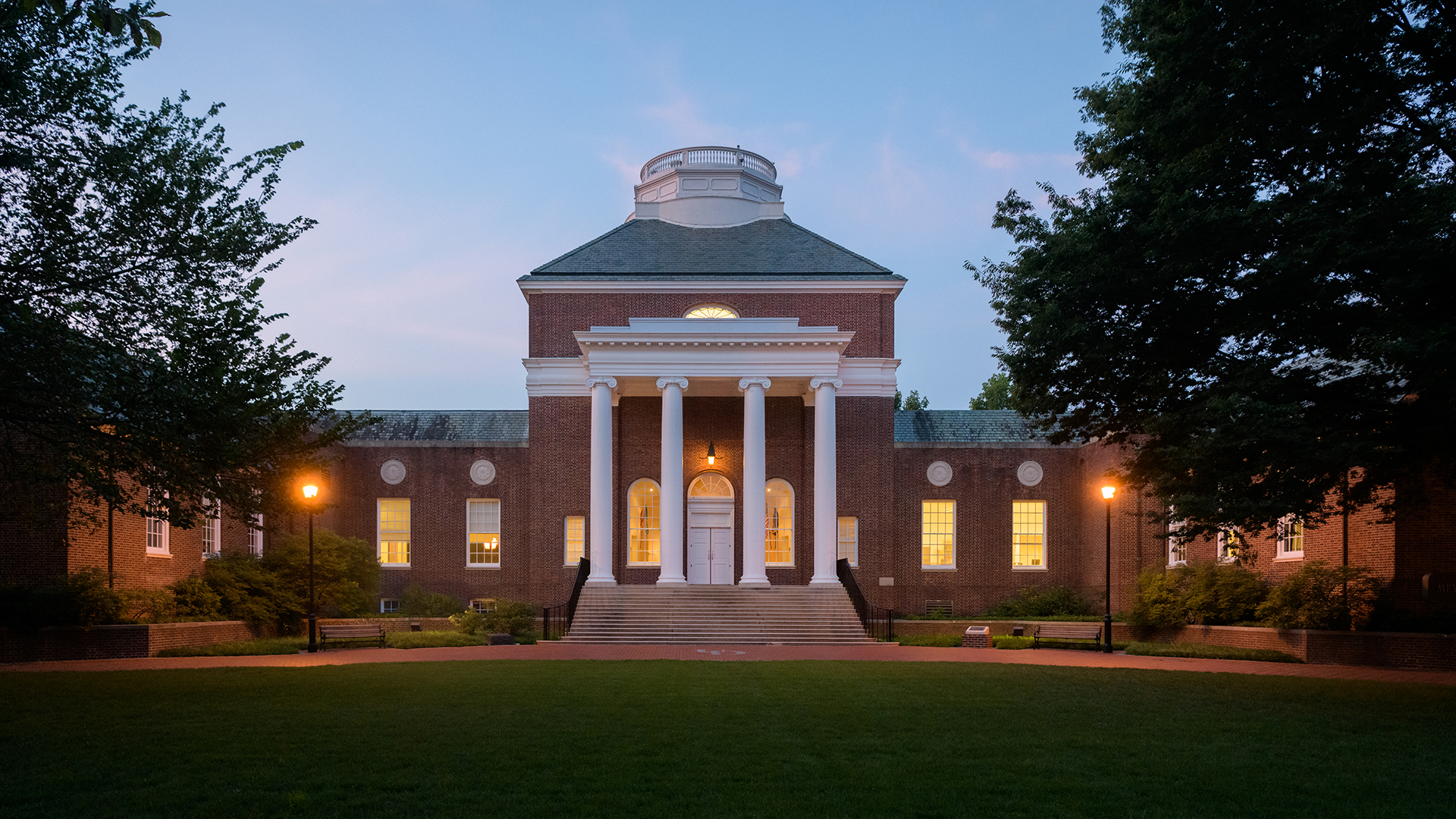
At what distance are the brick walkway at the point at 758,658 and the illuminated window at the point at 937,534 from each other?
30.2 feet

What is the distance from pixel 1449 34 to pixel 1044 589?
2293 cm

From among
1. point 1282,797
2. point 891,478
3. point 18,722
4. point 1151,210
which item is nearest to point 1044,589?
point 891,478

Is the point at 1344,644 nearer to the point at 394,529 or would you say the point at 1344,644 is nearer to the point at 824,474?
the point at 824,474

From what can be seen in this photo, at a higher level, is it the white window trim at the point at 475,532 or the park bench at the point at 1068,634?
the white window trim at the point at 475,532

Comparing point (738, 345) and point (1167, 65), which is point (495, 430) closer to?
point (738, 345)

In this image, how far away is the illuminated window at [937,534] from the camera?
1361 inches

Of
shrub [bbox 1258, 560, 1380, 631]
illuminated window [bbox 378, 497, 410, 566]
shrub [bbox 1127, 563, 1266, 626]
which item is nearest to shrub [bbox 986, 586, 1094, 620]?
shrub [bbox 1127, 563, 1266, 626]

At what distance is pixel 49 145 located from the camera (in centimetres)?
1312

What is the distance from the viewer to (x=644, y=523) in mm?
33250

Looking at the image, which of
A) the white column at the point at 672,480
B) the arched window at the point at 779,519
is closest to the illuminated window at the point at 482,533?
the white column at the point at 672,480

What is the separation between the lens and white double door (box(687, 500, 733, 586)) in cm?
3328

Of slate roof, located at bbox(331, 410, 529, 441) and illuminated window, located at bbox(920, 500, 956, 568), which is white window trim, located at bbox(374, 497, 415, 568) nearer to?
slate roof, located at bbox(331, 410, 529, 441)

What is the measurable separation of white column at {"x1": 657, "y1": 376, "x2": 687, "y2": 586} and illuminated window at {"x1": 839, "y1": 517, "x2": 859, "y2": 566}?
538 cm

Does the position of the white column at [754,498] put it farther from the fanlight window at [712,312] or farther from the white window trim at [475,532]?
the white window trim at [475,532]
